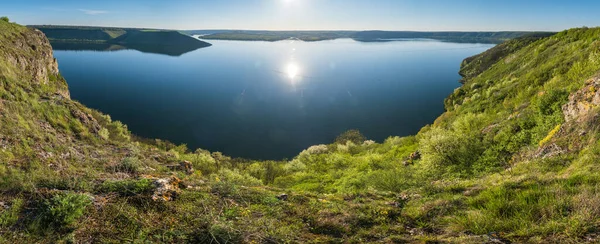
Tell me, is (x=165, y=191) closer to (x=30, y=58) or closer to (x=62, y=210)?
(x=62, y=210)

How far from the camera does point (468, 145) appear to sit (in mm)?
21094

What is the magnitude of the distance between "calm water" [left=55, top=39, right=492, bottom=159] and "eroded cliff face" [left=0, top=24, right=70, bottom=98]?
33548mm

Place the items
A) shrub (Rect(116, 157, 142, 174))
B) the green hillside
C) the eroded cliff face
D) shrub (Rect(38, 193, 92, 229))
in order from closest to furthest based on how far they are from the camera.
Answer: the green hillside
shrub (Rect(38, 193, 92, 229))
shrub (Rect(116, 157, 142, 174))
the eroded cliff face

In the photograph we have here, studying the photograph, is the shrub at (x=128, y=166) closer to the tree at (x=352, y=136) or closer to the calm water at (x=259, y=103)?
the calm water at (x=259, y=103)

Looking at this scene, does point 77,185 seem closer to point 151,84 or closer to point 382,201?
point 382,201

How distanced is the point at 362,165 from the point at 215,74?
150361 millimetres

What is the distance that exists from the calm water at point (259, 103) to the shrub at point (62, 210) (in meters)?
63.2

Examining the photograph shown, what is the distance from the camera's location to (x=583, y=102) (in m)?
15.6

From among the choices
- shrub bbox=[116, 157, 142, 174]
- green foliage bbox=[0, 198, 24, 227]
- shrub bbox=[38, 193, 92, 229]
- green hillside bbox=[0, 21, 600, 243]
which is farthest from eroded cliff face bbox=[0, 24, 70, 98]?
shrub bbox=[38, 193, 92, 229]

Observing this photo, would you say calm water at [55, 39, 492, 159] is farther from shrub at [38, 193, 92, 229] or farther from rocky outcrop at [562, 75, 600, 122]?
shrub at [38, 193, 92, 229]

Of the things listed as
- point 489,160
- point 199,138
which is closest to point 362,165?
point 489,160

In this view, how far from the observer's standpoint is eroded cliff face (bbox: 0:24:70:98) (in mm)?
30250

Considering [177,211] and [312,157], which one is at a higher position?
[177,211]

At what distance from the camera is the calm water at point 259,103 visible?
79938 millimetres
